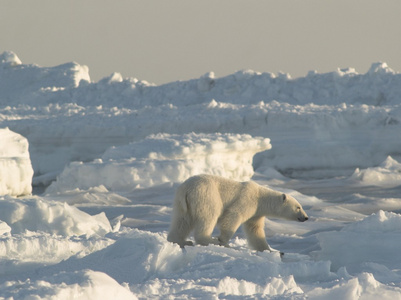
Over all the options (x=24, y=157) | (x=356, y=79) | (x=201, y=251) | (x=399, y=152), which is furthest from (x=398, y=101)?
(x=201, y=251)

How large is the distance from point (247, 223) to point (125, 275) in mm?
2663

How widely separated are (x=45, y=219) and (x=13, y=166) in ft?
14.9

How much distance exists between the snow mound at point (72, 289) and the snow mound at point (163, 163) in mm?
12728

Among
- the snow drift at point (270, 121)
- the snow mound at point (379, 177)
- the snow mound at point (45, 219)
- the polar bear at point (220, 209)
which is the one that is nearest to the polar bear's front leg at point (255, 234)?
the polar bear at point (220, 209)

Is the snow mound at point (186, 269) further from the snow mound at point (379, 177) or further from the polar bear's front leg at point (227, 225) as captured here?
the snow mound at point (379, 177)

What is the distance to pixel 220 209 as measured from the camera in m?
6.99

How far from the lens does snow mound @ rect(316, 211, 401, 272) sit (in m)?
7.43

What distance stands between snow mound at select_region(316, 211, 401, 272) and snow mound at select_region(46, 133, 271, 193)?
894 cm

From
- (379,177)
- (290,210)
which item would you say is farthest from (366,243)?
(379,177)

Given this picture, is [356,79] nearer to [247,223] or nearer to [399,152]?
[399,152]

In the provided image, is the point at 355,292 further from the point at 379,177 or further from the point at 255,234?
the point at 379,177

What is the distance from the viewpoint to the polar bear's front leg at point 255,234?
7.46 metres

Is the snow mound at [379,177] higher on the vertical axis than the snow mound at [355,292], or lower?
lower

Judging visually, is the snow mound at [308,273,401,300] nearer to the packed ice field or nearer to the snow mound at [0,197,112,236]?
the packed ice field
